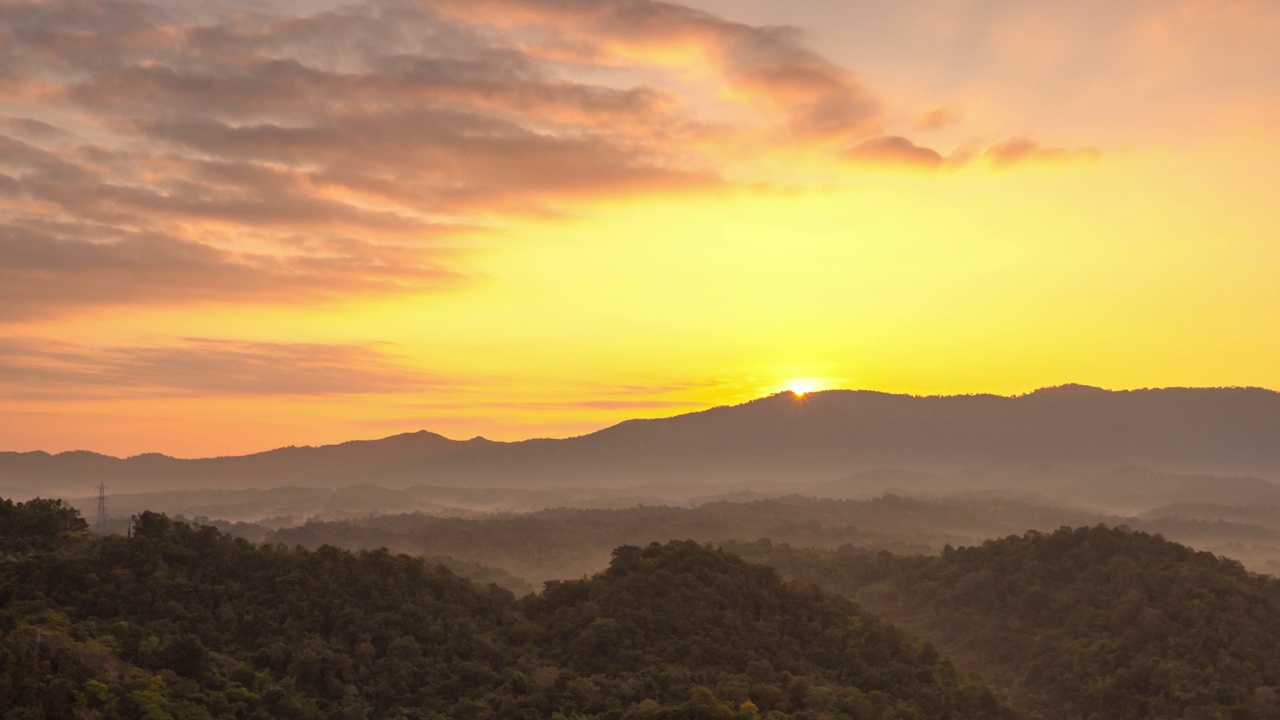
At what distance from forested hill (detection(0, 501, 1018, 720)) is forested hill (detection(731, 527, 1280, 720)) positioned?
10.3m

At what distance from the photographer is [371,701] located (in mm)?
49438

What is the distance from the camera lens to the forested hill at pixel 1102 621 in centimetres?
6116

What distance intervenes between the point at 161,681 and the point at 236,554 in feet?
56.6

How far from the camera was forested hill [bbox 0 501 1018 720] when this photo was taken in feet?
147

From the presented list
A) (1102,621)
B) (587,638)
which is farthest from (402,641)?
(1102,621)

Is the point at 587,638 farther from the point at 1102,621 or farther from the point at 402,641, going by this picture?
the point at 1102,621

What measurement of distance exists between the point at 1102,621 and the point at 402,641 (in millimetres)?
48836

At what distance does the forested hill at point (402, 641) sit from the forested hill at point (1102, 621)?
10.3 meters

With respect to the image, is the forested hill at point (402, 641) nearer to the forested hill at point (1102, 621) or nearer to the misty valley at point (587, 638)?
the misty valley at point (587, 638)

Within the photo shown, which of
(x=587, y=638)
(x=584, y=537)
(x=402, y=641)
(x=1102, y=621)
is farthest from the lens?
(x=584, y=537)

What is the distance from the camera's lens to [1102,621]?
235ft

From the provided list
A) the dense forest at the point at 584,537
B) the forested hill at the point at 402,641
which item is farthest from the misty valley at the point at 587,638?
the dense forest at the point at 584,537

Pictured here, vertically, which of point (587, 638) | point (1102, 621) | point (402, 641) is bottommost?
point (1102, 621)

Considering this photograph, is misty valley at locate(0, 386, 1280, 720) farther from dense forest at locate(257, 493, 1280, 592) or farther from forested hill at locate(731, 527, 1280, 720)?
dense forest at locate(257, 493, 1280, 592)
